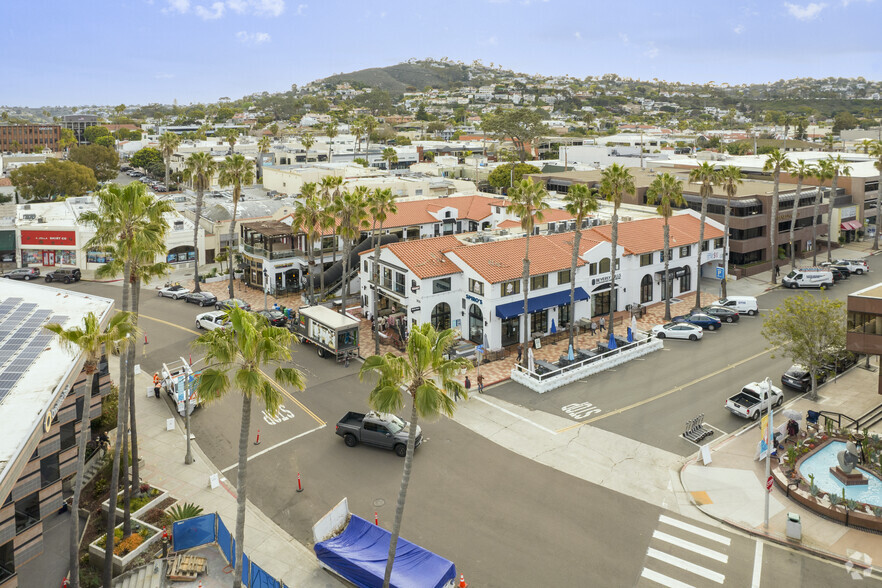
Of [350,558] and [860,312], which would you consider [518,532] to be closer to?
[350,558]

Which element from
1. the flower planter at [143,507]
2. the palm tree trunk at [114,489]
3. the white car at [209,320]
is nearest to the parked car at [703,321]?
the white car at [209,320]

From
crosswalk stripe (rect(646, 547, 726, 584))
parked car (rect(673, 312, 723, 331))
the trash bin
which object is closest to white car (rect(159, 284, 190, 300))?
parked car (rect(673, 312, 723, 331))

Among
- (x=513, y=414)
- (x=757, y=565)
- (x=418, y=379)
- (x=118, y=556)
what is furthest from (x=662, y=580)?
(x=118, y=556)

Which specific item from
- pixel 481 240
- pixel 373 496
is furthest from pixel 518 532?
pixel 481 240

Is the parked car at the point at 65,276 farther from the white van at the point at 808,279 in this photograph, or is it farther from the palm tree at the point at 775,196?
the white van at the point at 808,279

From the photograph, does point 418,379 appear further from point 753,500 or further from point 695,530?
point 753,500

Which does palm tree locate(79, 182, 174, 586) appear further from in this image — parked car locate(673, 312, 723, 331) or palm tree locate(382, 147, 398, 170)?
palm tree locate(382, 147, 398, 170)
